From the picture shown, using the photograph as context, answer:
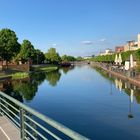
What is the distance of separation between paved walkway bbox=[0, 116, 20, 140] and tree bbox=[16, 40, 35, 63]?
105 meters

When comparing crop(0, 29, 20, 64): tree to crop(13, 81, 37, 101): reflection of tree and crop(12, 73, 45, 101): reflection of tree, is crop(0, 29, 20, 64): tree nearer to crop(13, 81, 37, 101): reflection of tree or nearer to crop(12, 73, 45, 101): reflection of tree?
crop(12, 73, 45, 101): reflection of tree

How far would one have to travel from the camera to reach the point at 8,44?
78.4 meters

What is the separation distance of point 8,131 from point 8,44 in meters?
71.8

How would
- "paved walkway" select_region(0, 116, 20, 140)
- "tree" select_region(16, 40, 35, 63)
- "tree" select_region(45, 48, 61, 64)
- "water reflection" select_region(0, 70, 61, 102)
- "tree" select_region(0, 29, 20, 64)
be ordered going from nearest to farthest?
"paved walkway" select_region(0, 116, 20, 140), "water reflection" select_region(0, 70, 61, 102), "tree" select_region(0, 29, 20, 64), "tree" select_region(16, 40, 35, 63), "tree" select_region(45, 48, 61, 64)

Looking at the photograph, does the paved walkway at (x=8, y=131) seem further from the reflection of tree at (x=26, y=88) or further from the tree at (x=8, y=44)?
the tree at (x=8, y=44)

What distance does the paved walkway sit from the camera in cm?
790

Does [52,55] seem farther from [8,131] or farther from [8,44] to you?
[8,131]

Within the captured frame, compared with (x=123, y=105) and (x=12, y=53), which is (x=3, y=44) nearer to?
(x=12, y=53)

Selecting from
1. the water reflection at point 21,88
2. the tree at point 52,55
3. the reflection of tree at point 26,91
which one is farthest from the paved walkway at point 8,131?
the tree at point 52,55

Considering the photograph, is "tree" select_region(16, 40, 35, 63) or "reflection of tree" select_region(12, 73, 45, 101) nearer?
→ "reflection of tree" select_region(12, 73, 45, 101)

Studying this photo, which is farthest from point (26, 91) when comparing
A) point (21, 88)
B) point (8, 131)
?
point (8, 131)

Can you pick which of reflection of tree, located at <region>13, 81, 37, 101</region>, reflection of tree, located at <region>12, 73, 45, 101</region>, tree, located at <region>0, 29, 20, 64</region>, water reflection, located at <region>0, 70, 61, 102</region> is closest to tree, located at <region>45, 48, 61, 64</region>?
tree, located at <region>0, 29, 20, 64</region>

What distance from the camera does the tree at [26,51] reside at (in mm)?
114088

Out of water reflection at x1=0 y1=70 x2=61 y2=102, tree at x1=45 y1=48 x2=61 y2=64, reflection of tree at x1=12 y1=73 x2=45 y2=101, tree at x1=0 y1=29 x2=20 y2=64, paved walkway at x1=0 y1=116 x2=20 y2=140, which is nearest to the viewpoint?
paved walkway at x1=0 y1=116 x2=20 y2=140
